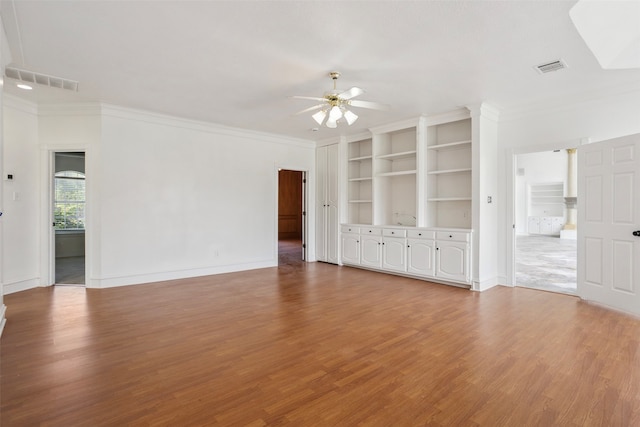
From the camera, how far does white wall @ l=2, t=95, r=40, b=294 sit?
4.60 meters

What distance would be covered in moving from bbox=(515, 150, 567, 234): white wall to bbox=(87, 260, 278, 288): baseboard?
1042cm

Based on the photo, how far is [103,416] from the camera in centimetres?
188

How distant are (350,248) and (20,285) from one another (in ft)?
17.9

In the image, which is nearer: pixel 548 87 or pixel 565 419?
pixel 565 419

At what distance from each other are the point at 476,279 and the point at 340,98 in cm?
337

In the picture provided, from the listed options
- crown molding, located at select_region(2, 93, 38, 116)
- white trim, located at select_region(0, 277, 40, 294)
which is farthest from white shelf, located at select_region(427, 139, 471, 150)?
white trim, located at select_region(0, 277, 40, 294)

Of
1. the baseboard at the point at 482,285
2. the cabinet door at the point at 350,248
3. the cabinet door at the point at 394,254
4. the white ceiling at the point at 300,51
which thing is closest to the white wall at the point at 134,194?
the white ceiling at the point at 300,51

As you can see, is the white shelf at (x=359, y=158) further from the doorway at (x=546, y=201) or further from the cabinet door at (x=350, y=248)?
the doorway at (x=546, y=201)

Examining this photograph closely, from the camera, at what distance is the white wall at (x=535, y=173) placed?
1253cm

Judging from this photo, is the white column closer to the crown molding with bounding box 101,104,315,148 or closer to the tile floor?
the tile floor

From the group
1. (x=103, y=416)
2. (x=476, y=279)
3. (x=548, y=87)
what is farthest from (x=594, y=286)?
(x=103, y=416)

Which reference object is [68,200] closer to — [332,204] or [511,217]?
[332,204]

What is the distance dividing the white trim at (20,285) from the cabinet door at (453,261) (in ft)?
20.8

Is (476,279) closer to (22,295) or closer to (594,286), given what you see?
(594,286)
